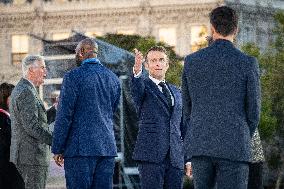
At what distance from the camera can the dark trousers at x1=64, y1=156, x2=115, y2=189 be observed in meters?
5.71

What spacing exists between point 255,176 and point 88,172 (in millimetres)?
1359

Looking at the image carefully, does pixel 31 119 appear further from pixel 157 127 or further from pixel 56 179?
pixel 56 179

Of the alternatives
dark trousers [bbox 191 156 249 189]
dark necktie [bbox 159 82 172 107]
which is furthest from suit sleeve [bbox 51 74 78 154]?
dark trousers [bbox 191 156 249 189]

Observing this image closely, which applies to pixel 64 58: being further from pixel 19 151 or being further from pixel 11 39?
pixel 11 39

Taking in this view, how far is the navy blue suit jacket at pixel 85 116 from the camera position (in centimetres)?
574

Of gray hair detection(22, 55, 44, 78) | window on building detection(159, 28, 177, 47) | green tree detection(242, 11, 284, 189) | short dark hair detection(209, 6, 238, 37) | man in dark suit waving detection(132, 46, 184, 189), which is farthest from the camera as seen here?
window on building detection(159, 28, 177, 47)

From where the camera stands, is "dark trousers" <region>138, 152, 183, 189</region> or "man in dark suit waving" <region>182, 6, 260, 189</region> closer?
"man in dark suit waving" <region>182, 6, 260, 189</region>

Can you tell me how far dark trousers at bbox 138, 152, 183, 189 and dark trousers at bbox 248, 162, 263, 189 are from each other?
2.41 feet

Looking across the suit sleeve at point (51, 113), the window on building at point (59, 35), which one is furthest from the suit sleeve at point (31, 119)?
the window on building at point (59, 35)

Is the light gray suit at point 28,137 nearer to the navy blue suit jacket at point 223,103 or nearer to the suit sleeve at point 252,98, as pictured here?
the navy blue suit jacket at point 223,103

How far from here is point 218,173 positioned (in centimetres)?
454

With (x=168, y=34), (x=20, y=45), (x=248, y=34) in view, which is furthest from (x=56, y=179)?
(x=20, y=45)

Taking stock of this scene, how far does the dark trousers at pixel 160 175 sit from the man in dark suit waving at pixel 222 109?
1440 millimetres

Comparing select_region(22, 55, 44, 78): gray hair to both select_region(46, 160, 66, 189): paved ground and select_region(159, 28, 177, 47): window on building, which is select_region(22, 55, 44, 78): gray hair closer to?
select_region(46, 160, 66, 189): paved ground
